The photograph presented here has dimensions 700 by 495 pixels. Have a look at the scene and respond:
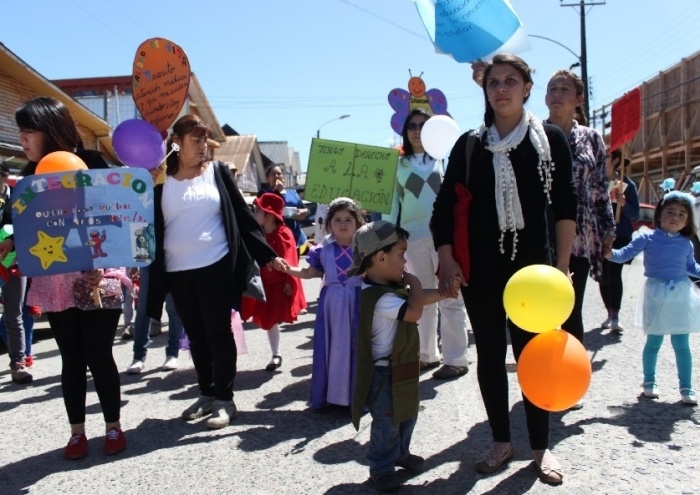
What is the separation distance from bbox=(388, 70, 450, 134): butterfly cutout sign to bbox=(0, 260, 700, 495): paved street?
2.63 metres

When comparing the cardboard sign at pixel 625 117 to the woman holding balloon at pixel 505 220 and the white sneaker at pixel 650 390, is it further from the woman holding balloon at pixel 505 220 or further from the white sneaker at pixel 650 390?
the woman holding balloon at pixel 505 220

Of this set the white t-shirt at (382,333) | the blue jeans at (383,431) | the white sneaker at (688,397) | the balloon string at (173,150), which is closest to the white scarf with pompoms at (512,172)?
the white t-shirt at (382,333)

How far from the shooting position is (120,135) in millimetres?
4004

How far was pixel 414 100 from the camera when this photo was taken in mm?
5934

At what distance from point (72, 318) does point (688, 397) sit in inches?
145

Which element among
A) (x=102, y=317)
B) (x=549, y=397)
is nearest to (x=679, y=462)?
(x=549, y=397)

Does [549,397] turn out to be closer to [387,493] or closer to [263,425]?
[387,493]

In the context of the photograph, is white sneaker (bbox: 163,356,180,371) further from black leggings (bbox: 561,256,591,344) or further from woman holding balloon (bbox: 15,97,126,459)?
black leggings (bbox: 561,256,591,344)

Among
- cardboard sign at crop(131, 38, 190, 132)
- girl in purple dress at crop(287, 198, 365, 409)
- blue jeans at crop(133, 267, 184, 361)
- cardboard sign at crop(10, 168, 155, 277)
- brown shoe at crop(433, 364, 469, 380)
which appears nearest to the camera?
cardboard sign at crop(10, 168, 155, 277)

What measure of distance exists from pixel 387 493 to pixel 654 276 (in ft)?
A: 8.43

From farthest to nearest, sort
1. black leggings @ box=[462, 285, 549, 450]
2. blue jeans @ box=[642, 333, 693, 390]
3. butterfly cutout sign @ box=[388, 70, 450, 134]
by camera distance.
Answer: butterfly cutout sign @ box=[388, 70, 450, 134] → blue jeans @ box=[642, 333, 693, 390] → black leggings @ box=[462, 285, 549, 450]

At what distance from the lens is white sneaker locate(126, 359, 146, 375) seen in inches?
217

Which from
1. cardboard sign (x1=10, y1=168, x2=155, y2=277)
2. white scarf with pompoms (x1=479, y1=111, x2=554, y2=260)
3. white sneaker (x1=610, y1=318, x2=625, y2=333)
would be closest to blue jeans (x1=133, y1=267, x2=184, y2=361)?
cardboard sign (x1=10, y1=168, x2=155, y2=277)

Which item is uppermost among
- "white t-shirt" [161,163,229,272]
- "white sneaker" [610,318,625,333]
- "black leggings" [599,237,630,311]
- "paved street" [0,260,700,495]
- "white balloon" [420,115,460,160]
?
"white balloon" [420,115,460,160]
